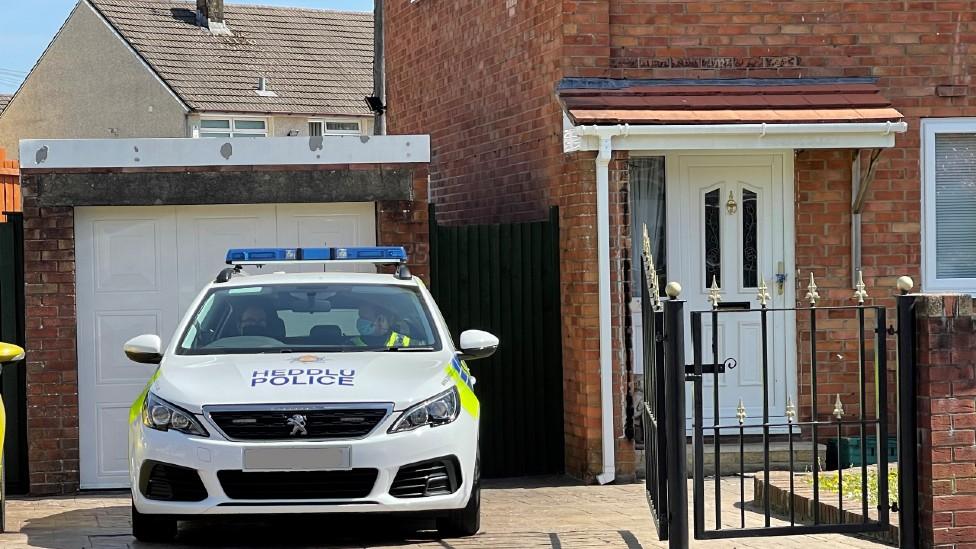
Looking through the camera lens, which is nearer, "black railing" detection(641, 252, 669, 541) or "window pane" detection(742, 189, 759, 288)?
"black railing" detection(641, 252, 669, 541)

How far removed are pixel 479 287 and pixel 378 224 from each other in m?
0.97

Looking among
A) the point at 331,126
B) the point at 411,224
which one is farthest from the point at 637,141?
the point at 331,126

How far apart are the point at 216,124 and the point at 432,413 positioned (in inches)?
1077

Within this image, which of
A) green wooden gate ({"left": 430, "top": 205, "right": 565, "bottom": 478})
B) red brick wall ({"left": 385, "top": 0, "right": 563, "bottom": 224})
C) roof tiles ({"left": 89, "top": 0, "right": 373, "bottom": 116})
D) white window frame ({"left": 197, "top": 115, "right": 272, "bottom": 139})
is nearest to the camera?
green wooden gate ({"left": 430, "top": 205, "right": 565, "bottom": 478})

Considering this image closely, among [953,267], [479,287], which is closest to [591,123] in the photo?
[479,287]

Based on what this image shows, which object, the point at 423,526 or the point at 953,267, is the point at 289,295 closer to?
the point at 423,526

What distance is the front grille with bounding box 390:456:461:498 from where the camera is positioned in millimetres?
7492

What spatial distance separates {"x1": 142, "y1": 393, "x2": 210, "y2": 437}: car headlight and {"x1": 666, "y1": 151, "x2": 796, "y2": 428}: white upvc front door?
15.4 ft

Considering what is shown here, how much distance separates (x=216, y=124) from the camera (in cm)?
3394

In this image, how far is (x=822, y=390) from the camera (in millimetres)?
11086

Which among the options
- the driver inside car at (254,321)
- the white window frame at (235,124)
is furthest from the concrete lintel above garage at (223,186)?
the white window frame at (235,124)

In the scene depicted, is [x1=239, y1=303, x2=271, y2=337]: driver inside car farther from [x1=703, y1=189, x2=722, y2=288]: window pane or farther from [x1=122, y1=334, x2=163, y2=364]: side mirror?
[x1=703, y1=189, x2=722, y2=288]: window pane

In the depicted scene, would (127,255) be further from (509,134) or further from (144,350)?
(509,134)

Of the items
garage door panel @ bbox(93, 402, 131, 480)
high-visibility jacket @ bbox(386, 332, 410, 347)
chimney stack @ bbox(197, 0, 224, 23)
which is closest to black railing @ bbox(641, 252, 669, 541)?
high-visibility jacket @ bbox(386, 332, 410, 347)
